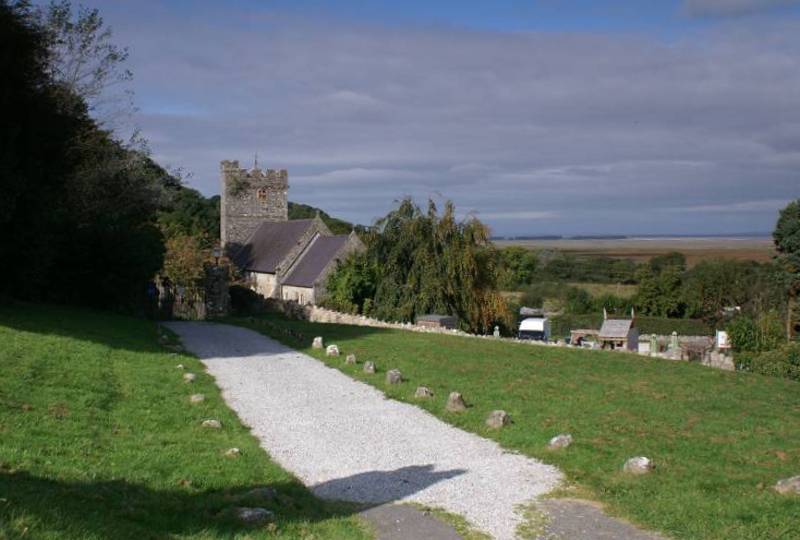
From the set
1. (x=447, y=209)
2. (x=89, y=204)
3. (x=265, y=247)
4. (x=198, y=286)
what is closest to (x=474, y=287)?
(x=447, y=209)

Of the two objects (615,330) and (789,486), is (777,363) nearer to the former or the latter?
(615,330)

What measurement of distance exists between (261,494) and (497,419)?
4.44 metres

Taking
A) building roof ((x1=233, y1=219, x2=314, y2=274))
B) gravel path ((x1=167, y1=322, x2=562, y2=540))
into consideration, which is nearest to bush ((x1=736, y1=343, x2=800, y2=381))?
gravel path ((x1=167, y1=322, x2=562, y2=540))

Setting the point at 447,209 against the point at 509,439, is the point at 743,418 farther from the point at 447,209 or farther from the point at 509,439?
the point at 447,209

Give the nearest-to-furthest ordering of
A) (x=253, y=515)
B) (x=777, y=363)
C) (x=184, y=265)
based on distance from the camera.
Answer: (x=253, y=515)
(x=777, y=363)
(x=184, y=265)

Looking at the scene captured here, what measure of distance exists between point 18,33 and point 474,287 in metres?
23.9

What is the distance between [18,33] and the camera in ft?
75.7

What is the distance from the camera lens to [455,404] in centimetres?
1231

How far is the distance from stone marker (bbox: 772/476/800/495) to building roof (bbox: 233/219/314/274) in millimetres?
47595

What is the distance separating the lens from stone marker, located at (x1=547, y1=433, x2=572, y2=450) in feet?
32.1

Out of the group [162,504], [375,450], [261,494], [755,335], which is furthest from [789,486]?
[755,335]

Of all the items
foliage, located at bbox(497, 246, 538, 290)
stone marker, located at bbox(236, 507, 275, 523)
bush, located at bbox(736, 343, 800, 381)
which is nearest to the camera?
stone marker, located at bbox(236, 507, 275, 523)

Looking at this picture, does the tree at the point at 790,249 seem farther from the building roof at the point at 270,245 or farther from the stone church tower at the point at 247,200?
the stone church tower at the point at 247,200

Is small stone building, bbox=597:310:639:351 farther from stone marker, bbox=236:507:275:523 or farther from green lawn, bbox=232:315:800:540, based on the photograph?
stone marker, bbox=236:507:275:523
